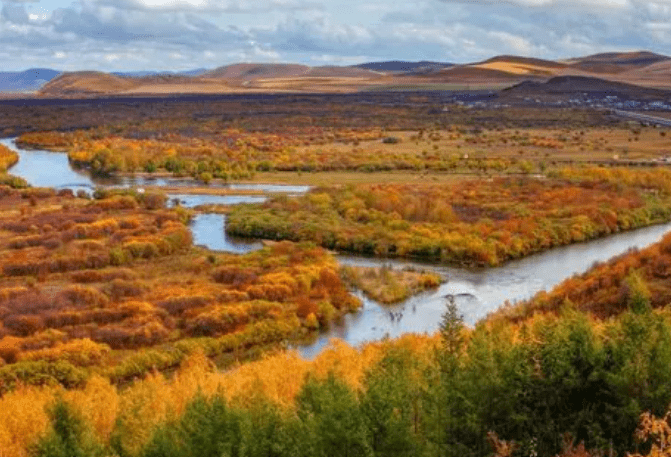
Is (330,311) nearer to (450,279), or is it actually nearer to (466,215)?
(450,279)

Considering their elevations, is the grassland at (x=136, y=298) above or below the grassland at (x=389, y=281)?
above

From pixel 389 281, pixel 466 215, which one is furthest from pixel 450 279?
pixel 466 215

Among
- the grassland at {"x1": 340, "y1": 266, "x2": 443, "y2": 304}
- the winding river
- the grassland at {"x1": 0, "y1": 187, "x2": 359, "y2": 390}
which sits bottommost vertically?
the winding river

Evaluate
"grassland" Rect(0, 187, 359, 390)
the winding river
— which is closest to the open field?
"grassland" Rect(0, 187, 359, 390)

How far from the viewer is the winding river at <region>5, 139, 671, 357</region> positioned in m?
37.9

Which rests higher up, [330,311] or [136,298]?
[136,298]

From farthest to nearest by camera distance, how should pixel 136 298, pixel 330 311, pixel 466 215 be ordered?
pixel 466 215 → pixel 136 298 → pixel 330 311

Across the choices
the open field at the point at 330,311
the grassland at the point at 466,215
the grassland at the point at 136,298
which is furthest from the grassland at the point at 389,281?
the grassland at the point at 466,215

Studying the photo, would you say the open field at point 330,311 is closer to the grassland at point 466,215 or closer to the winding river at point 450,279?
the grassland at point 466,215

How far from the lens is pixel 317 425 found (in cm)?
1653

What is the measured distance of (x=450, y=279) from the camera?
4644 cm

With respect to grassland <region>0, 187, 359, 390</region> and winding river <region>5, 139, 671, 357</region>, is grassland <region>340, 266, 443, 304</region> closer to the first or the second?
winding river <region>5, 139, 671, 357</region>

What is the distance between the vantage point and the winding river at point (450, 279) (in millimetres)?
37938

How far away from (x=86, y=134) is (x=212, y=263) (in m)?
93.9
